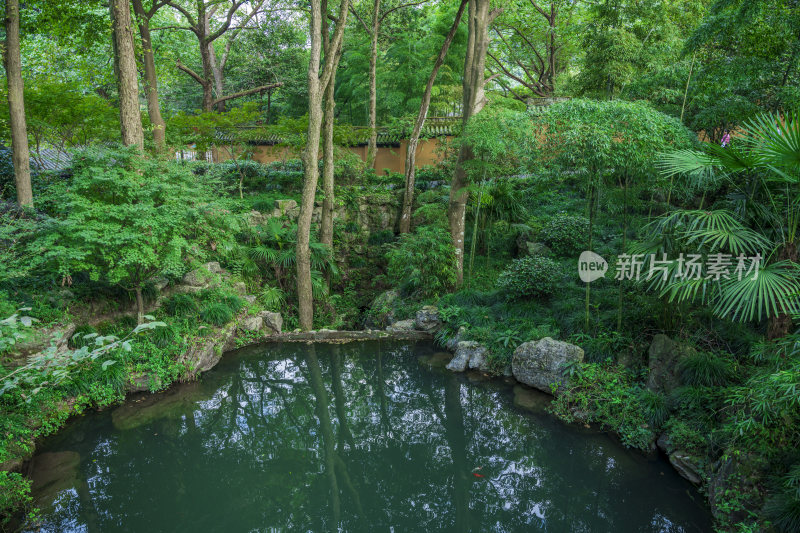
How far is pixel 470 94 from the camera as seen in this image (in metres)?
8.19

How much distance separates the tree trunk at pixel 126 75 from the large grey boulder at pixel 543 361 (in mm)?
6060

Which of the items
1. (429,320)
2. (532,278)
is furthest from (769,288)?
(429,320)

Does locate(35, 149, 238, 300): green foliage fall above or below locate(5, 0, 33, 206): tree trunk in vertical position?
below

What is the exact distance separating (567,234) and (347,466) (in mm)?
5832

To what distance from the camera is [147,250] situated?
548 centimetres

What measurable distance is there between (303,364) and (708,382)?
516 cm

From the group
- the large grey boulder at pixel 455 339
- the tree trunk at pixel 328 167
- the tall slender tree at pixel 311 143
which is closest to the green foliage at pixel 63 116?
the tree trunk at pixel 328 167

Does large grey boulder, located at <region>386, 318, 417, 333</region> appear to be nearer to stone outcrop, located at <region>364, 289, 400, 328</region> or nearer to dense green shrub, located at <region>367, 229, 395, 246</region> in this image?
stone outcrop, located at <region>364, 289, 400, 328</region>

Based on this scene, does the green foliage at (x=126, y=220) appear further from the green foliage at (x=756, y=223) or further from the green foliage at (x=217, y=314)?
the green foliage at (x=756, y=223)

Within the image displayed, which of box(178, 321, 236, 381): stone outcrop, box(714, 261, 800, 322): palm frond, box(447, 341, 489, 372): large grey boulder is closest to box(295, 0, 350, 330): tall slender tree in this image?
box(178, 321, 236, 381): stone outcrop

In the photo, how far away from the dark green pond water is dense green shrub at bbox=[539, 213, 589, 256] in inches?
130

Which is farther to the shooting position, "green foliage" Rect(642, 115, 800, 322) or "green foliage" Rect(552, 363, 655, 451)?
"green foliage" Rect(552, 363, 655, 451)

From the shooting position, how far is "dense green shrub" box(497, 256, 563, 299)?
22.8ft

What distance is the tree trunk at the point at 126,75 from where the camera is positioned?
6504mm
